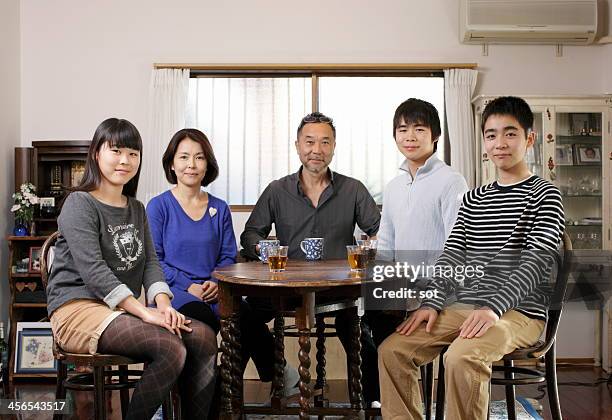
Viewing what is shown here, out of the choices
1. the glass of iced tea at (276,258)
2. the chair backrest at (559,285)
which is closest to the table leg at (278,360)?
the glass of iced tea at (276,258)

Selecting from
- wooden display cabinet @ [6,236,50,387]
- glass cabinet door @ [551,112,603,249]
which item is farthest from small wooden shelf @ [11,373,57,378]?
glass cabinet door @ [551,112,603,249]

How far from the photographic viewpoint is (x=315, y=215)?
3.28 meters

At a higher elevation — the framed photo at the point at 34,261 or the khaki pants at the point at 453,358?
the framed photo at the point at 34,261

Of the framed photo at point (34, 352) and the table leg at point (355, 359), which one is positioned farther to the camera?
the framed photo at point (34, 352)

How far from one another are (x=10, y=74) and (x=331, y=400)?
2.97 meters

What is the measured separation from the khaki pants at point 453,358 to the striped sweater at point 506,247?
0.05 m

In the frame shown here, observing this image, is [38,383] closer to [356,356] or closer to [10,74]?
[10,74]

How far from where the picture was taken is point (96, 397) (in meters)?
2.39

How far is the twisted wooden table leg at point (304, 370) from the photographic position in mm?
2533

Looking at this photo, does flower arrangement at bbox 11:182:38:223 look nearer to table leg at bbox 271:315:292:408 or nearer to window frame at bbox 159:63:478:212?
window frame at bbox 159:63:478:212

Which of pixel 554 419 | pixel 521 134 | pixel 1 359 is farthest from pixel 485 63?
pixel 1 359

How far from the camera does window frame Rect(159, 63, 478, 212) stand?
5.21 metres

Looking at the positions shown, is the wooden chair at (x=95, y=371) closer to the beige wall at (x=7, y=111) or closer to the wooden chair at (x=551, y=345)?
the wooden chair at (x=551, y=345)

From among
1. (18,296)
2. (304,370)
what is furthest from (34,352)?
(304,370)
